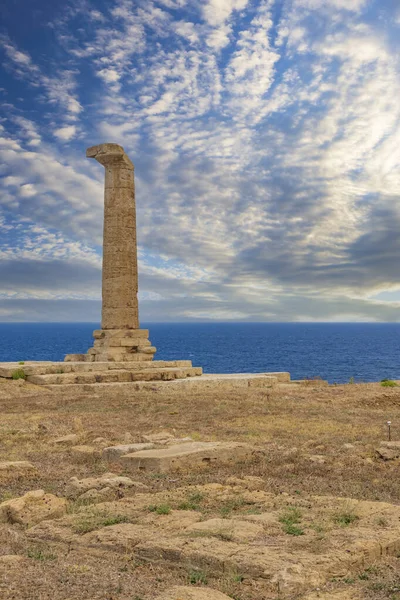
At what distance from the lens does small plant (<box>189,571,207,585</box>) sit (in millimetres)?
4527

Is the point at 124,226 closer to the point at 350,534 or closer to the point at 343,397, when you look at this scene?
the point at 343,397

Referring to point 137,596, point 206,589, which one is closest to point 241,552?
point 206,589

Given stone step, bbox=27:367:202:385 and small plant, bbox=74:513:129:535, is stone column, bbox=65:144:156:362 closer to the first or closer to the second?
stone step, bbox=27:367:202:385

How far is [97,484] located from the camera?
7316 millimetres

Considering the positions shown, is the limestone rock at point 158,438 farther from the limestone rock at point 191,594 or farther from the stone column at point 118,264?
the stone column at point 118,264

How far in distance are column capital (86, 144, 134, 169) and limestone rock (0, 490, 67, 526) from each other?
1871 cm

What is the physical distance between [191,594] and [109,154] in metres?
21.0

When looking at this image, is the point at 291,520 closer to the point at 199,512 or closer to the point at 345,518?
the point at 345,518

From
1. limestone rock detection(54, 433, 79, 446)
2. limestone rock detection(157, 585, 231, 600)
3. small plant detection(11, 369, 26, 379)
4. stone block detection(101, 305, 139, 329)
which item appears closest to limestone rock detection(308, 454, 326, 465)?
limestone rock detection(54, 433, 79, 446)

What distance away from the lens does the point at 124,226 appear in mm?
23562

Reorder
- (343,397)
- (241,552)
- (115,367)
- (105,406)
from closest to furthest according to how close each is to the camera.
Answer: (241,552), (105,406), (343,397), (115,367)

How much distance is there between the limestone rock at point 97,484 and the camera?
7.15 m

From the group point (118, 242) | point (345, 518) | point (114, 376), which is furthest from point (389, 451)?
point (118, 242)

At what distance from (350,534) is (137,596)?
211cm
